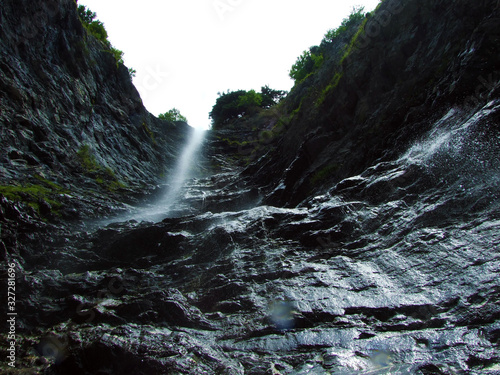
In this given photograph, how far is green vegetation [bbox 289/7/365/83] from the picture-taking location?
34.5 meters

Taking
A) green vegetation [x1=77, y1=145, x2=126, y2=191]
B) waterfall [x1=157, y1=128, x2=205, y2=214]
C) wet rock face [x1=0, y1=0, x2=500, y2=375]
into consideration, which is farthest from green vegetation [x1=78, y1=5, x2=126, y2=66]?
wet rock face [x1=0, y1=0, x2=500, y2=375]

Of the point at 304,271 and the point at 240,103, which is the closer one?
the point at 304,271

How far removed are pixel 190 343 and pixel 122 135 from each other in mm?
22411

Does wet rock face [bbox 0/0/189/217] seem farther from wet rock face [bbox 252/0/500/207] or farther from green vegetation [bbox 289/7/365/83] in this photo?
green vegetation [bbox 289/7/365/83]

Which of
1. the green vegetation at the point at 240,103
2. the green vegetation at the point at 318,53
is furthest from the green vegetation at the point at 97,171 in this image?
the green vegetation at the point at 240,103

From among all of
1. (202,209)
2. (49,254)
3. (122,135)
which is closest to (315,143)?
(202,209)

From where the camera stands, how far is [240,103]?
5144 centimetres

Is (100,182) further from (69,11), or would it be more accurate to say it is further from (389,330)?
(389,330)

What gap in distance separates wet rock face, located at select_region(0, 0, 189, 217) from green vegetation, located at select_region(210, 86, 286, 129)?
2539 cm

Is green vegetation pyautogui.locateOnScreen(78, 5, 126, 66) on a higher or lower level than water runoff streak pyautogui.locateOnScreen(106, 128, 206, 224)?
higher

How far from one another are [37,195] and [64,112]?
8566 millimetres

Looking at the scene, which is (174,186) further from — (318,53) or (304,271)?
(318,53)

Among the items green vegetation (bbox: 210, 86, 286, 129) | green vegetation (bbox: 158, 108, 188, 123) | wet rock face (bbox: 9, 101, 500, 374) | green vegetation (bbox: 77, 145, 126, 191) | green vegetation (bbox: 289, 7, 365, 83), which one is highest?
green vegetation (bbox: 158, 108, 188, 123)

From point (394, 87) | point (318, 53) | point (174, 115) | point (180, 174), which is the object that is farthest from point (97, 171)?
point (174, 115)
